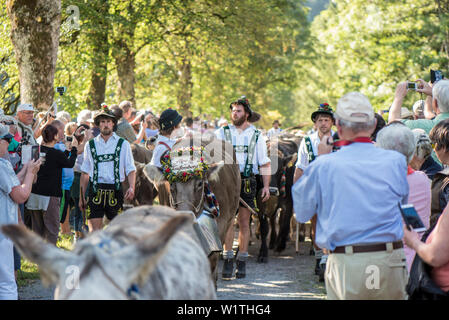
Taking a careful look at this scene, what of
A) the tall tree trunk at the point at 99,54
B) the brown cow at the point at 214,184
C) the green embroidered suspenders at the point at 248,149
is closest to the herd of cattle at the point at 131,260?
the brown cow at the point at 214,184

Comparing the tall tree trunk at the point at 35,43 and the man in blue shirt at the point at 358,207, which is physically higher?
the tall tree trunk at the point at 35,43

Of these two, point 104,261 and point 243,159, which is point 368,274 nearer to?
point 104,261

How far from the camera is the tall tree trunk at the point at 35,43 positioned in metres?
11.8

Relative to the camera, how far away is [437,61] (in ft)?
79.0

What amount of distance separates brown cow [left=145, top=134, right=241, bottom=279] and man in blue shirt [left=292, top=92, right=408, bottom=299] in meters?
2.23

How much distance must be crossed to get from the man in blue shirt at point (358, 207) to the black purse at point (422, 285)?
0.13 m

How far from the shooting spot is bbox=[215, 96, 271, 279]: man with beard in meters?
8.79

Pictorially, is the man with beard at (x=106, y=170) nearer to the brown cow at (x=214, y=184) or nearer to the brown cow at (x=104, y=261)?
the brown cow at (x=214, y=184)

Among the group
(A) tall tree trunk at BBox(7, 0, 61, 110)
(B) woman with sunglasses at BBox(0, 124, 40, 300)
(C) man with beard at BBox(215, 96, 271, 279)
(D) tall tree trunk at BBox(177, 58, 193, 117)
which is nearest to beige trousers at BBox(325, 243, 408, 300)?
(B) woman with sunglasses at BBox(0, 124, 40, 300)

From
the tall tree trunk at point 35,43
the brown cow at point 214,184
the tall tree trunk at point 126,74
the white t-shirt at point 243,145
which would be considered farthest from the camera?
the tall tree trunk at point 126,74

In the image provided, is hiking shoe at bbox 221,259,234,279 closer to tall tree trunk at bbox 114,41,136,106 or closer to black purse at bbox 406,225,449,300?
black purse at bbox 406,225,449,300

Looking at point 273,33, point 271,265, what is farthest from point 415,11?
point 271,265

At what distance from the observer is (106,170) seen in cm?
819
